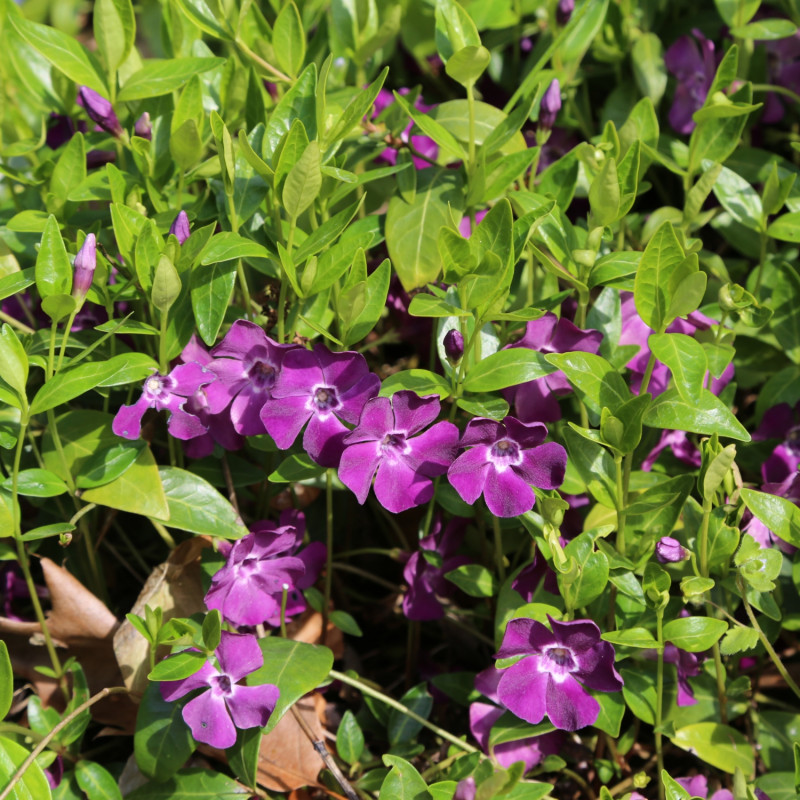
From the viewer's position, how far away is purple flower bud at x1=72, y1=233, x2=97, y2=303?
4.05ft

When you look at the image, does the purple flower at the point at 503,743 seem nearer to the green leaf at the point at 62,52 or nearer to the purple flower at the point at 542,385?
the purple flower at the point at 542,385

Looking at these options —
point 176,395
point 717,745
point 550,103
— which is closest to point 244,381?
point 176,395

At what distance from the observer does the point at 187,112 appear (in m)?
1.47

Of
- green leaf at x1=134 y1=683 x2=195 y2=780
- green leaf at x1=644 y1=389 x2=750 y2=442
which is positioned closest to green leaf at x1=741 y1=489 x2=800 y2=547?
green leaf at x1=644 y1=389 x2=750 y2=442

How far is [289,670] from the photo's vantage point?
131cm

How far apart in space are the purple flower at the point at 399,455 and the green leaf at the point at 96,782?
58cm

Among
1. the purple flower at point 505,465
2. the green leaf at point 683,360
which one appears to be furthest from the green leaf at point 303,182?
the green leaf at point 683,360

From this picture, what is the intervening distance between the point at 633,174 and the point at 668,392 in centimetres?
34

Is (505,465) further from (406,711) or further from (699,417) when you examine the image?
(406,711)

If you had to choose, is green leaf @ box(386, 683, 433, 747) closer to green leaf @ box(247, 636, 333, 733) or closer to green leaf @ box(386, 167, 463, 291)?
green leaf @ box(247, 636, 333, 733)

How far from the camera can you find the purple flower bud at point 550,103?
61.2 inches

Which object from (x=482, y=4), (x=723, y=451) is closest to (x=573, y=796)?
(x=723, y=451)

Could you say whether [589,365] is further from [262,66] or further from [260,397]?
[262,66]

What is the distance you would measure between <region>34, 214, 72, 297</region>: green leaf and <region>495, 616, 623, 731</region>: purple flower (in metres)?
0.77
